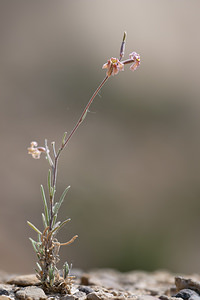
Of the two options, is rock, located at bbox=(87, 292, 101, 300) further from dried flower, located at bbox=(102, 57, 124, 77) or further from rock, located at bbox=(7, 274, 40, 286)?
dried flower, located at bbox=(102, 57, 124, 77)

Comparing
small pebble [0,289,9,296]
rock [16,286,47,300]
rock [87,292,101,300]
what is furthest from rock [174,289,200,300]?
small pebble [0,289,9,296]

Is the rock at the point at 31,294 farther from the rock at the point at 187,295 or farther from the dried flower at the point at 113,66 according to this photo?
the dried flower at the point at 113,66

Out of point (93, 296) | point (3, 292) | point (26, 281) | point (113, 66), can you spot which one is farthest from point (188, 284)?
point (113, 66)

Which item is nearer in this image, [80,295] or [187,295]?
[80,295]

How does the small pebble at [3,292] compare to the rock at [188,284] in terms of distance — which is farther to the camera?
the rock at [188,284]

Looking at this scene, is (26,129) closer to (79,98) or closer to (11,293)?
(79,98)

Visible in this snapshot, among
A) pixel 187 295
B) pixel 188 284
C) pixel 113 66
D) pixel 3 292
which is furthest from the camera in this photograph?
pixel 188 284

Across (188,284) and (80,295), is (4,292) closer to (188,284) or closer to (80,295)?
(80,295)

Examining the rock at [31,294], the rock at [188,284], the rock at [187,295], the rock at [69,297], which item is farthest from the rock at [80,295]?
the rock at [188,284]
